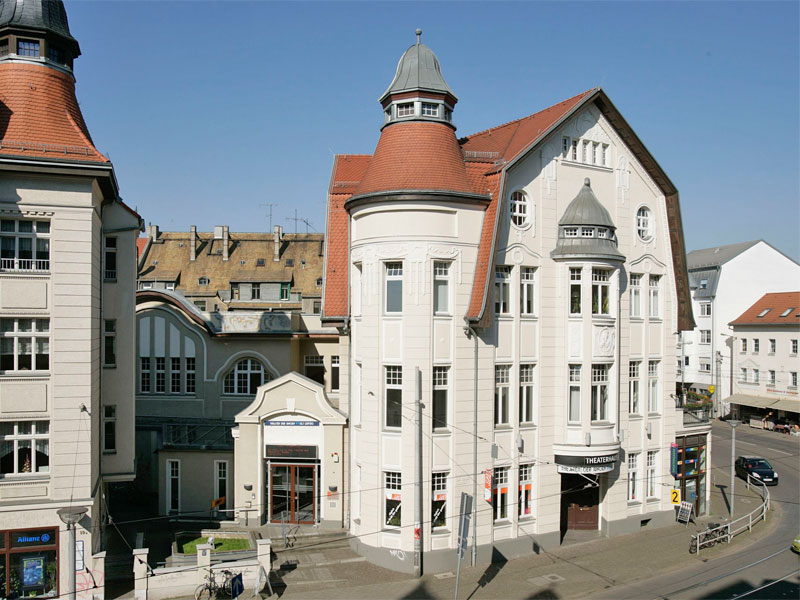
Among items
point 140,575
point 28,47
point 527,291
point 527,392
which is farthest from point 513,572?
point 28,47

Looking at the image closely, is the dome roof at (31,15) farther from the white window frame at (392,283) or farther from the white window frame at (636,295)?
the white window frame at (636,295)

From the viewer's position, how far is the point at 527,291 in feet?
83.3

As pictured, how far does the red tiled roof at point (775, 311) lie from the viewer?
55.8 metres

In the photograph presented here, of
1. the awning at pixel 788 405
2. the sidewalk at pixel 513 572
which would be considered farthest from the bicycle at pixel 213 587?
the awning at pixel 788 405

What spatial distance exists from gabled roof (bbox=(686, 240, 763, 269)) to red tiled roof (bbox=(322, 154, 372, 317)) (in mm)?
48537

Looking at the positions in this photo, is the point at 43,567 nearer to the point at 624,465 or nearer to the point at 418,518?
the point at 418,518

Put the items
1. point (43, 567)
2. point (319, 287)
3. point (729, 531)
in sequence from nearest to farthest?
1. point (43, 567)
2. point (729, 531)
3. point (319, 287)

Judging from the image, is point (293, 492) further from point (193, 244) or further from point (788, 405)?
point (788, 405)

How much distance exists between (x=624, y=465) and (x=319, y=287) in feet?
91.7

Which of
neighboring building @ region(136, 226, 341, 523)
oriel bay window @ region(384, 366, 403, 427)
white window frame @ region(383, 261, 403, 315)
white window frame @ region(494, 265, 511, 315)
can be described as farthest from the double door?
white window frame @ region(494, 265, 511, 315)

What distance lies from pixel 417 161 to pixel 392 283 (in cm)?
432

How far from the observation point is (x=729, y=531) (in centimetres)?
2702

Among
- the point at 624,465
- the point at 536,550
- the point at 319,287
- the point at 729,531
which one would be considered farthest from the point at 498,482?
the point at 319,287

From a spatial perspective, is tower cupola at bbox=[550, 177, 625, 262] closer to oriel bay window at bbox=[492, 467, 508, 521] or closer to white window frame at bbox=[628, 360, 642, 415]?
white window frame at bbox=[628, 360, 642, 415]
